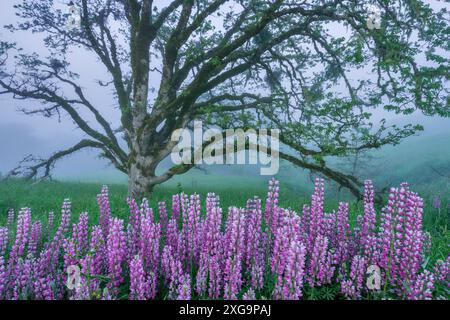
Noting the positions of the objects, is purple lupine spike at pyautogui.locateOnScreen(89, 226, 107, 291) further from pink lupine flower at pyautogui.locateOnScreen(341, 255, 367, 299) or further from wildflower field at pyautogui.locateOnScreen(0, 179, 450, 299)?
pink lupine flower at pyautogui.locateOnScreen(341, 255, 367, 299)

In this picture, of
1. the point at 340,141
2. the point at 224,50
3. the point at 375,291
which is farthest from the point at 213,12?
the point at 375,291

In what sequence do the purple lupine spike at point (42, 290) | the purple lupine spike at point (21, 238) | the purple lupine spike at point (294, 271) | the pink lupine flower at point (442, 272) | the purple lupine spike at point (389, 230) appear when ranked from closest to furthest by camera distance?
the purple lupine spike at point (294, 271), the purple lupine spike at point (42, 290), the purple lupine spike at point (389, 230), the pink lupine flower at point (442, 272), the purple lupine spike at point (21, 238)

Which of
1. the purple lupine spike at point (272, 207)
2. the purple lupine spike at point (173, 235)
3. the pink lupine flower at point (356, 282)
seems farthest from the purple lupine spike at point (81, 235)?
the pink lupine flower at point (356, 282)

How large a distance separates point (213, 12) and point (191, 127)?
4945mm

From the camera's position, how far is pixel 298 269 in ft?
9.28

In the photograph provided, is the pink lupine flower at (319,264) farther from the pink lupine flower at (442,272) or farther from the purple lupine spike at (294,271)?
the pink lupine flower at (442,272)

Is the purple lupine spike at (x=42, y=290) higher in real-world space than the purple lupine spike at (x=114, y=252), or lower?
lower

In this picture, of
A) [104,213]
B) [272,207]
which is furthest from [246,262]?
[104,213]

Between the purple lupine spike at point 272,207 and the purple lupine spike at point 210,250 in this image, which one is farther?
the purple lupine spike at point 272,207

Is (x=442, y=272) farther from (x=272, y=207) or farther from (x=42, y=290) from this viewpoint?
(x=42, y=290)

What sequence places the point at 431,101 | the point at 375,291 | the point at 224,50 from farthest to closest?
the point at 224,50 → the point at 431,101 → the point at 375,291

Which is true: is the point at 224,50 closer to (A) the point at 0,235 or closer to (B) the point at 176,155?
(B) the point at 176,155
